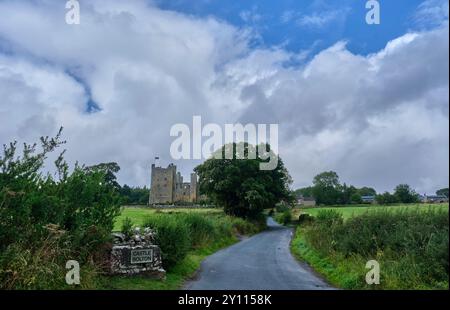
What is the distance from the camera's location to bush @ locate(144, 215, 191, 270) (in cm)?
1541

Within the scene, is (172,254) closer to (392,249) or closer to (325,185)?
(392,249)

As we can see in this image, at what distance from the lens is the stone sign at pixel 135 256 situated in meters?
12.8

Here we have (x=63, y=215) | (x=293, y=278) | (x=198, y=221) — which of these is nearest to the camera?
(x=63, y=215)

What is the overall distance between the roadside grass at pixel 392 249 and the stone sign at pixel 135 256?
19.0 ft

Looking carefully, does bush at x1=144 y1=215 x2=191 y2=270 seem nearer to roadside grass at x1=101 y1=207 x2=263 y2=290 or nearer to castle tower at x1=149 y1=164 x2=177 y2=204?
roadside grass at x1=101 y1=207 x2=263 y2=290

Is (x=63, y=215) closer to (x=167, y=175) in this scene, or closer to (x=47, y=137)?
(x=47, y=137)

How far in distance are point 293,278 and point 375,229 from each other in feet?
12.6

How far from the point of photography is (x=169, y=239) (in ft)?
51.0

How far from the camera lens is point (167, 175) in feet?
155

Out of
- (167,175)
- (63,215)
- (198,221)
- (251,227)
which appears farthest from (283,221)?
(63,215)

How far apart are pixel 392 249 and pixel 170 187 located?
38.8m

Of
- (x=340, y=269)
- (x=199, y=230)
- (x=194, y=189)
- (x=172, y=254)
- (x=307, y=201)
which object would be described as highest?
(x=194, y=189)

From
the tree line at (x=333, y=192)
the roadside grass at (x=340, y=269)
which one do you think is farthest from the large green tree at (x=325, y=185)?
the roadside grass at (x=340, y=269)

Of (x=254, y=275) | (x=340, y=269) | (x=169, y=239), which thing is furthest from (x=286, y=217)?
(x=169, y=239)
